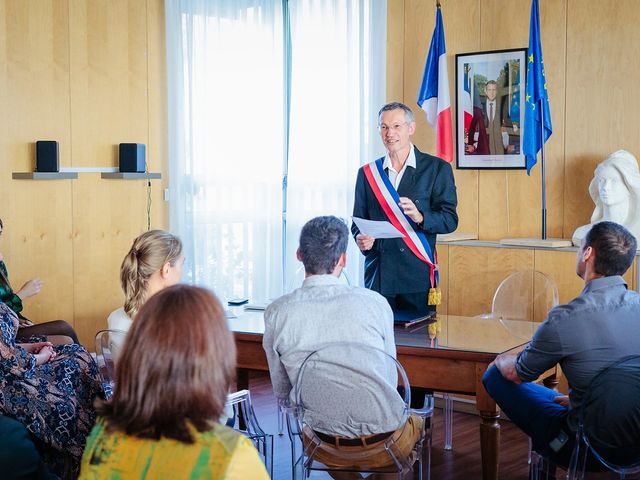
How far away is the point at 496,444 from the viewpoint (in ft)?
10.8

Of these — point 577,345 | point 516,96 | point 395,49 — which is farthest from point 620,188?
point 577,345

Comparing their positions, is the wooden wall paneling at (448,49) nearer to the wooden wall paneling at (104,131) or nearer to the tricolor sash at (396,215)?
the tricolor sash at (396,215)

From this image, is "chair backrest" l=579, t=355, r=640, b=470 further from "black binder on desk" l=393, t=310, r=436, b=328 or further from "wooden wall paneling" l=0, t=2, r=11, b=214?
"wooden wall paneling" l=0, t=2, r=11, b=214

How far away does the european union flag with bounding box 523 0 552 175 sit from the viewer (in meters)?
5.11

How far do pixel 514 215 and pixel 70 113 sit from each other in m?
3.02

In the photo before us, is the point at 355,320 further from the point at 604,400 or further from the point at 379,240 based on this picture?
the point at 379,240

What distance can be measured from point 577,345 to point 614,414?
236 mm

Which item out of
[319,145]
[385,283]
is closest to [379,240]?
[385,283]

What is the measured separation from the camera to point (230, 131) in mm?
6562

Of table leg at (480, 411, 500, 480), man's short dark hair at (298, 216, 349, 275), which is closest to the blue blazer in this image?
table leg at (480, 411, 500, 480)

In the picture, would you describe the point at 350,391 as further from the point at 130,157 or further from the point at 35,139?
the point at 130,157

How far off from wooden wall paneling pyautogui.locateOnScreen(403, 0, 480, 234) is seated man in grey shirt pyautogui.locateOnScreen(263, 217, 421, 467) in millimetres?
3041

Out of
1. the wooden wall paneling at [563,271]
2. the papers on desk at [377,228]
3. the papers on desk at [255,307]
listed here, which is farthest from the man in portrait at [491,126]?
the papers on desk at [255,307]

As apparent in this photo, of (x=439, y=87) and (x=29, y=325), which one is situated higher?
(x=439, y=87)
